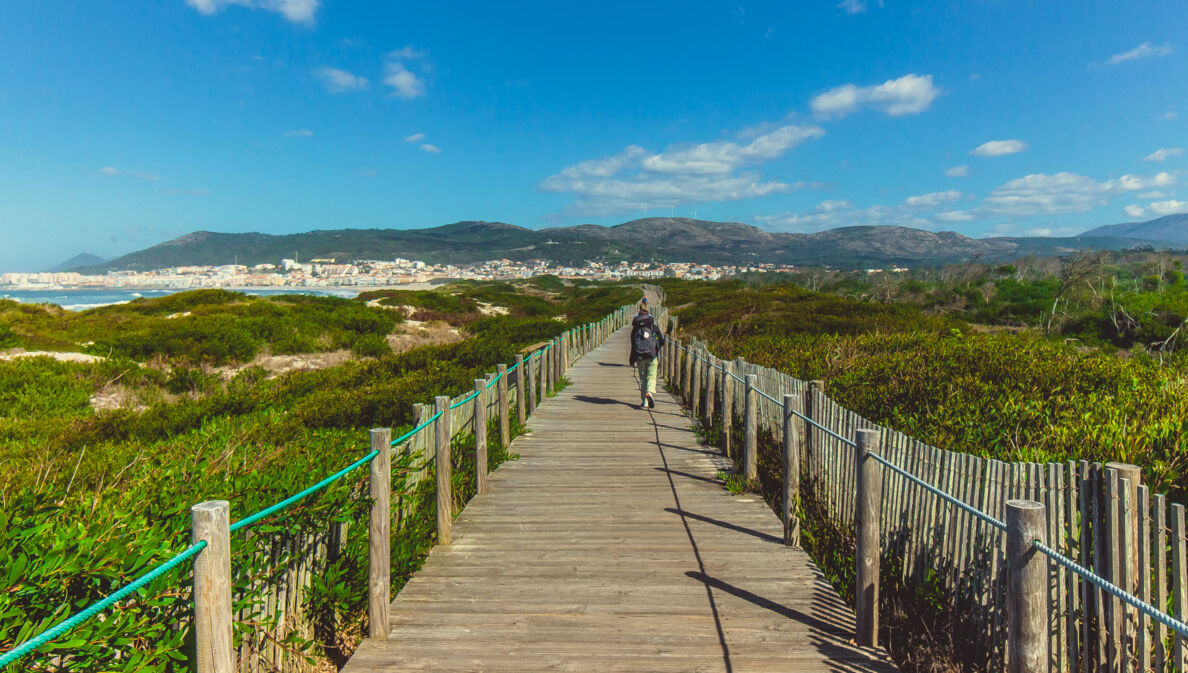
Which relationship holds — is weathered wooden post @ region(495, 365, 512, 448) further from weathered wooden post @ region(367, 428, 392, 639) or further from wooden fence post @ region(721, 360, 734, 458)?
weathered wooden post @ region(367, 428, 392, 639)

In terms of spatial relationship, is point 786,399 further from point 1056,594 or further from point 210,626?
point 210,626

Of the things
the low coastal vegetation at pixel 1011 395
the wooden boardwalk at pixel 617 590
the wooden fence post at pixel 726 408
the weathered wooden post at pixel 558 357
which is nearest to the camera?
the wooden boardwalk at pixel 617 590

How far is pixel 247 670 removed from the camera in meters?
3.31

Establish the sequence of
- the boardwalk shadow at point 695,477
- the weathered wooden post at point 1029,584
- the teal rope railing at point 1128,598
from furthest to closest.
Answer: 1. the boardwalk shadow at point 695,477
2. the weathered wooden post at point 1029,584
3. the teal rope railing at point 1128,598

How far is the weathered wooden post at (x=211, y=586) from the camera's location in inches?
101

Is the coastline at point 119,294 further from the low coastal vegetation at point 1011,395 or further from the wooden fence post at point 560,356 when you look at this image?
the low coastal vegetation at point 1011,395

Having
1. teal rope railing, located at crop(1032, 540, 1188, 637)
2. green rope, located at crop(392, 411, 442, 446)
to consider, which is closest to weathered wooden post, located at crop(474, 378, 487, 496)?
green rope, located at crop(392, 411, 442, 446)

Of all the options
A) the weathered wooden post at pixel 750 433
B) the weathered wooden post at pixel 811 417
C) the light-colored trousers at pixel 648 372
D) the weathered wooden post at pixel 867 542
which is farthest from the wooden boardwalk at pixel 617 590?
the light-colored trousers at pixel 648 372

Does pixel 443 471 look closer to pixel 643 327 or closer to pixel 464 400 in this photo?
pixel 464 400

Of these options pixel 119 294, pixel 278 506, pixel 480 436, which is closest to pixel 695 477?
pixel 480 436

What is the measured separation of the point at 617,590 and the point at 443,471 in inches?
71.9

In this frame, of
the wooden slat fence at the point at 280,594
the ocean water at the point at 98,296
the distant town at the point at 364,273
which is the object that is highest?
the distant town at the point at 364,273

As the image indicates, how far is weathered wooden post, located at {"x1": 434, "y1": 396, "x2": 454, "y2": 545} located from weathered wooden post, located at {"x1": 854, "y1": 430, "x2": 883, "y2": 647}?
130 inches

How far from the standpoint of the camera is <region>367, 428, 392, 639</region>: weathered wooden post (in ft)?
13.2
